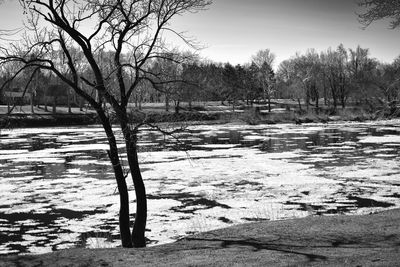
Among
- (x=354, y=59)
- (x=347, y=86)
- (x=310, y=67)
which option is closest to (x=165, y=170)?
(x=347, y=86)

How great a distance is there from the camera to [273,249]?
8859mm

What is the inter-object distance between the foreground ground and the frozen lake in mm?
2349

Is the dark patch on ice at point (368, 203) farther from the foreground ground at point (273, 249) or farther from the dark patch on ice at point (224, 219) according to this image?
the dark patch on ice at point (224, 219)

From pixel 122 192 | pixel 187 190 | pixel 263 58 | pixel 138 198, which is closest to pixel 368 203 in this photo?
pixel 187 190

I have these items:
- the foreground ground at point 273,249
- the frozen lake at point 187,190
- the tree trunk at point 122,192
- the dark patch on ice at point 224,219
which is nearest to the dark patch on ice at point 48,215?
the frozen lake at point 187,190

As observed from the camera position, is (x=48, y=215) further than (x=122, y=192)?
Yes

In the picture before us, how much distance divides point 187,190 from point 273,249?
9.34 m

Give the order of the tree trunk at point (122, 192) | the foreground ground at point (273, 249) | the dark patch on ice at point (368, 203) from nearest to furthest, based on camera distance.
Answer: the foreground ground at point (273, 249)
the tree trunk at point (122, 192)
the dark patch on ice at point (368, 203)

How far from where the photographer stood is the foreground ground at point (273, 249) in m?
7.97

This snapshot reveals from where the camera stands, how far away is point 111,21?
12.1 m

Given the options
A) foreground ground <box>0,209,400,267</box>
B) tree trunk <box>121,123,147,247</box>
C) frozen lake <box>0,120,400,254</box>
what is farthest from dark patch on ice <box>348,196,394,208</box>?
tree trunk <box>121,123,147,247</box>

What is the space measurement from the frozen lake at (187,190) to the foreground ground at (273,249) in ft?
7.71

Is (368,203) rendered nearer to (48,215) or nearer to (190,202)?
(190,202)

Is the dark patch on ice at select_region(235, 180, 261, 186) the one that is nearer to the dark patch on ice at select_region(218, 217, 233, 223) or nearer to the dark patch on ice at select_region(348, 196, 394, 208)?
the dark patch on ice at select_region(348, 196, 394, 208)
